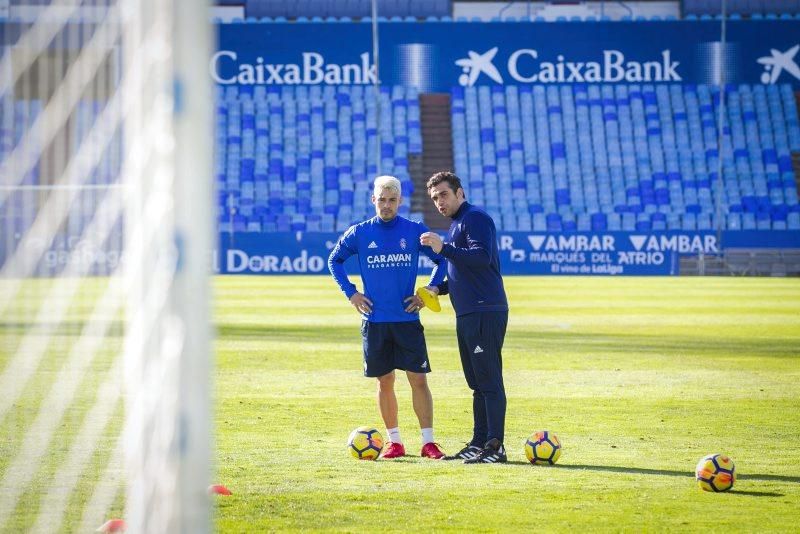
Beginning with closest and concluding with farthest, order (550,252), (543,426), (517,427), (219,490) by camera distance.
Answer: (219,490)
(517,427)
(543,426)
(550,252)

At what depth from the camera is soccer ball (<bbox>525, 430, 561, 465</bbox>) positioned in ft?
26.5

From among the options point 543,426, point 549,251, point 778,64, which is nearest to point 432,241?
point 543,426

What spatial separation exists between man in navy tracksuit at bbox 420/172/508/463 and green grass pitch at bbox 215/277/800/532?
26 centimetres

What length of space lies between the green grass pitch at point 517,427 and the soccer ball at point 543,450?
0.35 ft

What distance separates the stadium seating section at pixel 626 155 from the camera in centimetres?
4306

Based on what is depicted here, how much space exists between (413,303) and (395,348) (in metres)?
0.37

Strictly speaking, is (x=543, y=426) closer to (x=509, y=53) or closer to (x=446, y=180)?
(x=446, y=180)

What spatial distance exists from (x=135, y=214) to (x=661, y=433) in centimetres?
657

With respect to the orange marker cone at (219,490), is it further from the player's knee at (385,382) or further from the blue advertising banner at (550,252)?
the blue advertising banner at (550,252)

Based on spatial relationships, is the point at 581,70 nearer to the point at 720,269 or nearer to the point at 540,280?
the point at 720,269

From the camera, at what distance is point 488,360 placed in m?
8.17

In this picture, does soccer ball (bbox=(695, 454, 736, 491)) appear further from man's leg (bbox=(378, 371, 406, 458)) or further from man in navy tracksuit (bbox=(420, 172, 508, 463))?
man's leg (bbox=(378, 371, 406, 458))

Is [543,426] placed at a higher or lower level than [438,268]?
lower

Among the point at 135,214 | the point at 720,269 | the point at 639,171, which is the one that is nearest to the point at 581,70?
the point at 639,171
